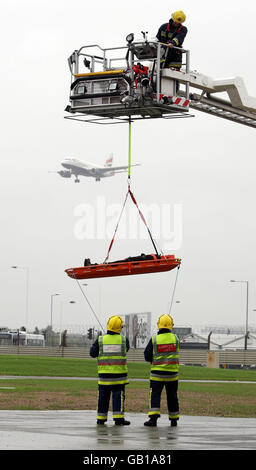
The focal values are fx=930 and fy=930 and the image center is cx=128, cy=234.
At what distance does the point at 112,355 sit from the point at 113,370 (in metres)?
0.29

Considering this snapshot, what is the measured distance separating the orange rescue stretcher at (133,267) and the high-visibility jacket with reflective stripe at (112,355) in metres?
2.00

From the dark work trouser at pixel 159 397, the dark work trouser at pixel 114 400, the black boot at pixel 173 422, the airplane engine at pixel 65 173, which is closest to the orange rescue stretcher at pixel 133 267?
→ the dark work trouser at pixel 159 397

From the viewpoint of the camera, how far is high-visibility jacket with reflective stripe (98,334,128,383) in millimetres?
17875

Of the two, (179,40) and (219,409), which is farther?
(219,409)

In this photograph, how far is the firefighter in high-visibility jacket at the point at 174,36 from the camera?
68.4ft

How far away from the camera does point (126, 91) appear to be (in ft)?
65.2

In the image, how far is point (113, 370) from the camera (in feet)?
58.6

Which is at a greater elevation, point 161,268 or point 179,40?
point 179,40

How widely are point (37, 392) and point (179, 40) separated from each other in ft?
40.1

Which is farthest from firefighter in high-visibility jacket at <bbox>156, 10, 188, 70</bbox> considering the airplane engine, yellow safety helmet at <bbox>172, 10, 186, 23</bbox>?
the airplane engine

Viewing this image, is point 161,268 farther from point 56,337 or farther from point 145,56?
point 56,337

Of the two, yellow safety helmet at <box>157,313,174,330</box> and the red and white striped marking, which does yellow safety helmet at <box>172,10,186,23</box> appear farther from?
yellow safety helmet at <box>157,313,174,330</box>

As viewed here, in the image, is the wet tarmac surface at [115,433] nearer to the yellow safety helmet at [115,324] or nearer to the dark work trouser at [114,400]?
the dark work trouser at [114,400]
